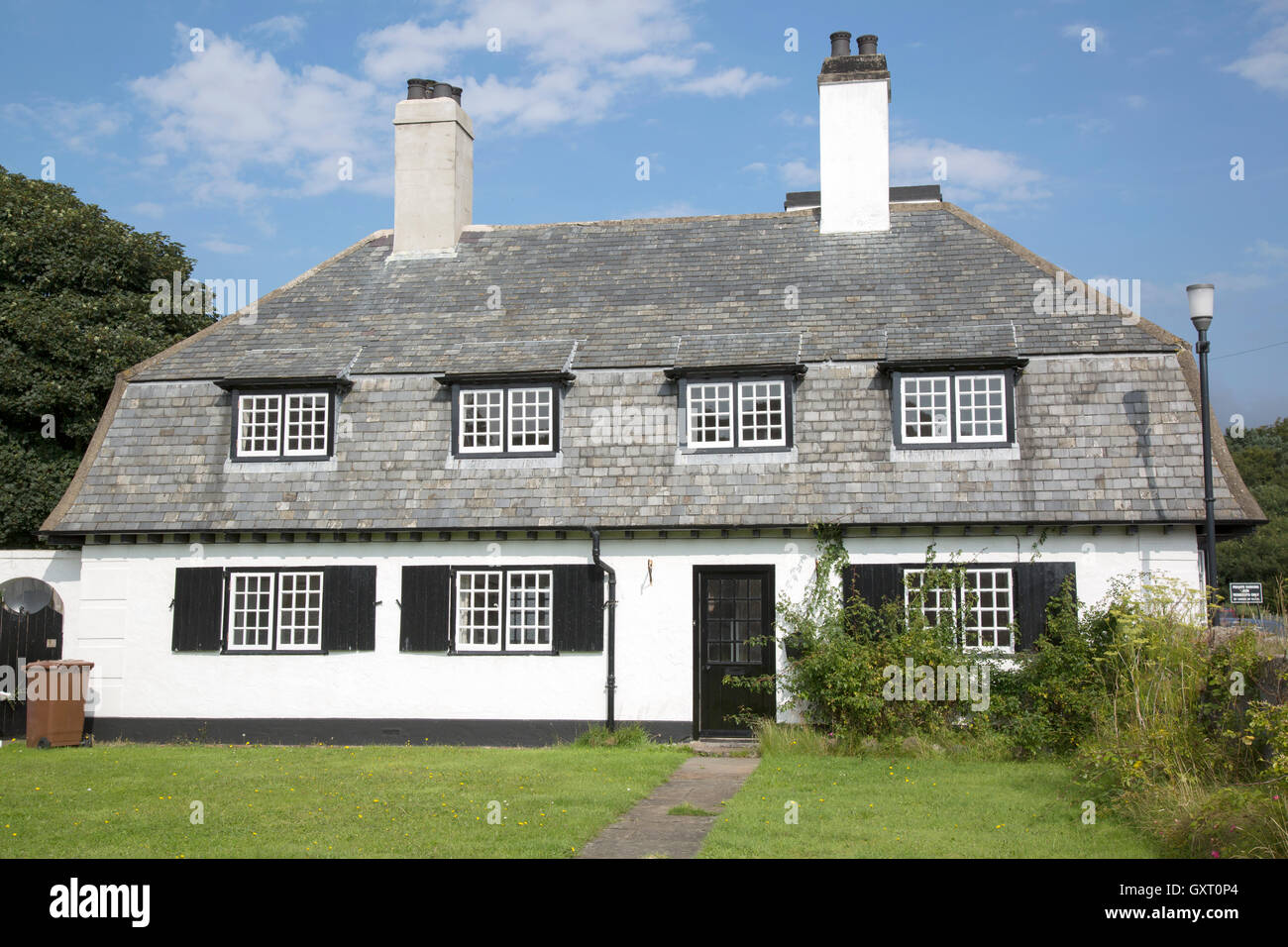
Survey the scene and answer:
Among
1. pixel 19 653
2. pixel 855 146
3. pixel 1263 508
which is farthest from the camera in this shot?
pixel 1263 508

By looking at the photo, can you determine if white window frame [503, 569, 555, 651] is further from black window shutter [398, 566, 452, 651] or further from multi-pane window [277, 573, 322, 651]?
multi-pane window [277, 573, 322, 651]

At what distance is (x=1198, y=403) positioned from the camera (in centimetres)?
1571

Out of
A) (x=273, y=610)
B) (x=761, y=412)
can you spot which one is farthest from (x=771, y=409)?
(x=273, y=610)

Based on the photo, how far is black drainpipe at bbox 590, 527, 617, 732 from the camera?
52.0 ft

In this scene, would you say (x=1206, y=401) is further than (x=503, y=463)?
No

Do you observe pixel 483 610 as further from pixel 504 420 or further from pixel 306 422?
pixel 306 422

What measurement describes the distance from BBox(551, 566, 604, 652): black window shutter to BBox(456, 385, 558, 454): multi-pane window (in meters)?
1.94

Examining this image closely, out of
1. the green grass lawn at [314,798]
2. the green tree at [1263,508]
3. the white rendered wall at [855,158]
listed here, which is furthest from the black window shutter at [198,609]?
the green tree at [1263,508]

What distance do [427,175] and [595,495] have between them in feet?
25.6

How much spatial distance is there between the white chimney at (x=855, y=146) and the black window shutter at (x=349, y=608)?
9516 millimetres

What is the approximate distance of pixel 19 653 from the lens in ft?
55.3

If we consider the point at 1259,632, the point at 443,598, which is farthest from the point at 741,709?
the point at 1259,632

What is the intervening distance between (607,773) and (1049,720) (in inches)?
210

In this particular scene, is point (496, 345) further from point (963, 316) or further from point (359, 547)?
point (963, 316)
